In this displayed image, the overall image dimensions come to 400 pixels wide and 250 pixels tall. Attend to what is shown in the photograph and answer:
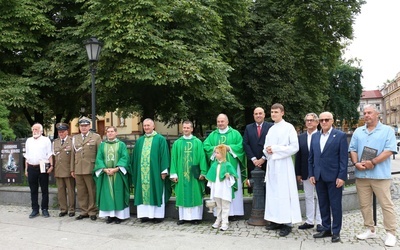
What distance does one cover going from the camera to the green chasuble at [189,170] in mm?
7156

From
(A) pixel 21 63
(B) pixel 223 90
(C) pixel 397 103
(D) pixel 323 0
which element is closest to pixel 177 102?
(B) pixel 223 90

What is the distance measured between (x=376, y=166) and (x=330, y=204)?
931 millimetres

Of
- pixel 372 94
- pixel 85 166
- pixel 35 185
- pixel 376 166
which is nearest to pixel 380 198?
pixel 376 166

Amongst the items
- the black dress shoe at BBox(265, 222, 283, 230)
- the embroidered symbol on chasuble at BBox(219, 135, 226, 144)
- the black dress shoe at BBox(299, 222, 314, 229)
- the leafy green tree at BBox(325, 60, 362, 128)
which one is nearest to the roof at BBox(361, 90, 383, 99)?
the leafy green tree at BBox(325, 60, 362, 128)

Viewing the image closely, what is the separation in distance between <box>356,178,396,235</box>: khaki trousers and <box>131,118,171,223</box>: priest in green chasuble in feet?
11.7

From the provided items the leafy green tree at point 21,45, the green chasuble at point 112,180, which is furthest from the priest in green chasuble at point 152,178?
the leafy green tree at point 21,45

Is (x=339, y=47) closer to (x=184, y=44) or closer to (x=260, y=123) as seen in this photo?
(x=184, y=44)

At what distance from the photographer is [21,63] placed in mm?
16969

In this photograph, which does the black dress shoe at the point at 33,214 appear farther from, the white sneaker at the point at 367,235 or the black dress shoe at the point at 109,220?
the white sneaker at the point at 367,235

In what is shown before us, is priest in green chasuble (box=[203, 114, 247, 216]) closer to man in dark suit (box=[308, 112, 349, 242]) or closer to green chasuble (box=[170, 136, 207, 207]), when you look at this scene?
green chasuble (box=[170, 136, 207, 207])

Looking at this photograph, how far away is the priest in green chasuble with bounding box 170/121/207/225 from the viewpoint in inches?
282

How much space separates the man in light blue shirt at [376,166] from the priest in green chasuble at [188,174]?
2.74 meters

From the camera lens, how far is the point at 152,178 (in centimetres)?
741

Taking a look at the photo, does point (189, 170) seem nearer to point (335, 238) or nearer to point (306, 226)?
point (306, 226)
